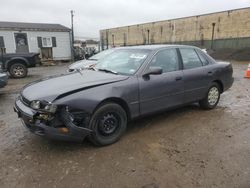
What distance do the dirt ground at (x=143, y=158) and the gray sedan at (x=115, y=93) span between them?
35cm

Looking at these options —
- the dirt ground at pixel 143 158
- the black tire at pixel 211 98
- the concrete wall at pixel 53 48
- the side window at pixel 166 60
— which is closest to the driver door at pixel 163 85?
the side window at pixel 166 60

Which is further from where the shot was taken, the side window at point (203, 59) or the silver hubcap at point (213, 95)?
the silver hubcap at point (213, 95)

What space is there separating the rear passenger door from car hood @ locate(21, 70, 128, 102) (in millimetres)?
1549

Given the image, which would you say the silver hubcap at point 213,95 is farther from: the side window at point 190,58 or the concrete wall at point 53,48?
the concrete wall at point 53,48

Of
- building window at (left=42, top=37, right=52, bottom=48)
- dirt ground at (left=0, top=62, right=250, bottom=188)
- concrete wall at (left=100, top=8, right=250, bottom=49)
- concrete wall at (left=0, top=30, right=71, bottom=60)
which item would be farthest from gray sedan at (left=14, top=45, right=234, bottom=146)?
concrete wall at (left=100, top=8, right=250, bottom=49)

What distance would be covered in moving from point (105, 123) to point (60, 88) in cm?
86

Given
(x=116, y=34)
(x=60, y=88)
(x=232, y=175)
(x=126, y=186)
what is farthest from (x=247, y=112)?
(x=116, y=34)

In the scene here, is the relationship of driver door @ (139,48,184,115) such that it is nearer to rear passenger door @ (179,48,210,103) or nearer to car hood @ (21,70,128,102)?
rear passenger door @ (179,48,210,103)

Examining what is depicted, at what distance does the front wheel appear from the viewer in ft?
17.5

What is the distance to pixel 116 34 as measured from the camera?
54.6m

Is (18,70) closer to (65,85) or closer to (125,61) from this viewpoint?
(125,61)

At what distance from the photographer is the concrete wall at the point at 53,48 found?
60.4ft

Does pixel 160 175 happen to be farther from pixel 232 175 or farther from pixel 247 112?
pixel 247 112

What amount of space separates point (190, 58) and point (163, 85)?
1191mm
